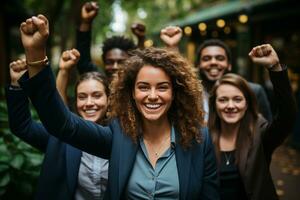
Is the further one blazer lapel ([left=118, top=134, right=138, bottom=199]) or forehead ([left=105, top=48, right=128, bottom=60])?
forehead ([left=105, top=48, right=128, bottom=60])

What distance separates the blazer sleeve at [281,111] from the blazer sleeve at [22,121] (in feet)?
5.60

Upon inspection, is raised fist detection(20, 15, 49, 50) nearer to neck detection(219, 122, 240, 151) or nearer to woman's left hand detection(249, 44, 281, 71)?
woman's left hand detection(249, 44, 281, 71)

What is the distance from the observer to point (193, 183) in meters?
2.50

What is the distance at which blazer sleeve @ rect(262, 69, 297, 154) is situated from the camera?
277cm

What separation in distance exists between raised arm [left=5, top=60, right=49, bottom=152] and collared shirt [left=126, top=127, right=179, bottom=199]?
900 millimetres

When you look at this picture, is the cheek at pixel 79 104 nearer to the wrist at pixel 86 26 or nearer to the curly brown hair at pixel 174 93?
the curly brown hair at pixel 174 93

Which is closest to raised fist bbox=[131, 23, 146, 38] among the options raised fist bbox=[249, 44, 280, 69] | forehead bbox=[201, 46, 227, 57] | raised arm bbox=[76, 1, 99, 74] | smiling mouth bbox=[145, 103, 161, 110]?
raised arm bbox=[76, 1, 99, 74]

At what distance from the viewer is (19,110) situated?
2.82 meters

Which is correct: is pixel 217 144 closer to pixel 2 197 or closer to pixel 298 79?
pixel 2 197

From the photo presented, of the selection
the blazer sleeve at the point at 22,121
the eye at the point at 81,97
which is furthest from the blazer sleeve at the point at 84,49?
the blazer sleeve at the point at 22,121

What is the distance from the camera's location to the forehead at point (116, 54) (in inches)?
178

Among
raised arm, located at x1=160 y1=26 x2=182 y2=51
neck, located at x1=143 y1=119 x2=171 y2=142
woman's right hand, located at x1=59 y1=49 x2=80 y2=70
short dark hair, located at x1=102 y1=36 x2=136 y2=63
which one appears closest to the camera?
neck, located at x1=143 y1=119 x2=171 y2=142

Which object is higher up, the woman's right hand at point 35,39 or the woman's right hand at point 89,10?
the woman's right hand at point 89,10

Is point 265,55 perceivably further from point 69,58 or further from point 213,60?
point 213,60
